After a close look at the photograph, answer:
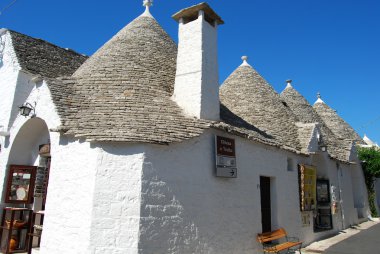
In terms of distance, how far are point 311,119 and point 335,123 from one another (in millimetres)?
4575

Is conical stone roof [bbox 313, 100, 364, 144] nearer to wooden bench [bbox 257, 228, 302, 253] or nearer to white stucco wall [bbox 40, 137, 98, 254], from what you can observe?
wooden bench [bbox 257, 228, 302, 253]

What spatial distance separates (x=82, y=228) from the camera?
5.84m

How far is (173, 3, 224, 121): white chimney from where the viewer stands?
7.81 metres

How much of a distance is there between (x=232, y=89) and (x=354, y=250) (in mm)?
7030

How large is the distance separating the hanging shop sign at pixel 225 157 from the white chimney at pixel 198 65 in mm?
700

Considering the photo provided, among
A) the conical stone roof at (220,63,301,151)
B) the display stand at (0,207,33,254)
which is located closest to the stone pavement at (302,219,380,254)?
the conical stone roof at (220,63,301,151)

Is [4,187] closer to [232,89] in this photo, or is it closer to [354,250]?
[232,89]

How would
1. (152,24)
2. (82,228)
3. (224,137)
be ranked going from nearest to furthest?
(82,228) → (224,137) → (152,24)

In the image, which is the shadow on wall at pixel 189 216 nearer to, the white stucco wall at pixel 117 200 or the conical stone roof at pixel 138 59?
the white stucco wall at pixel 117 200

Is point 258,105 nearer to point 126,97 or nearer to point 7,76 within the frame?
point 126,97

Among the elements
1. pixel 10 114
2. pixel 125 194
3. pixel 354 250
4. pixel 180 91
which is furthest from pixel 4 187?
pixel 354 250

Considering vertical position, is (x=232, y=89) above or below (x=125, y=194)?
above

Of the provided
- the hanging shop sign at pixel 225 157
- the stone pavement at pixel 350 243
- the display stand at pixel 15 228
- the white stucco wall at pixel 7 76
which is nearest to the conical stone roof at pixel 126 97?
the hanging shop sign at pixel 225 157

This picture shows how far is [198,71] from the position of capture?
7.93 metres
